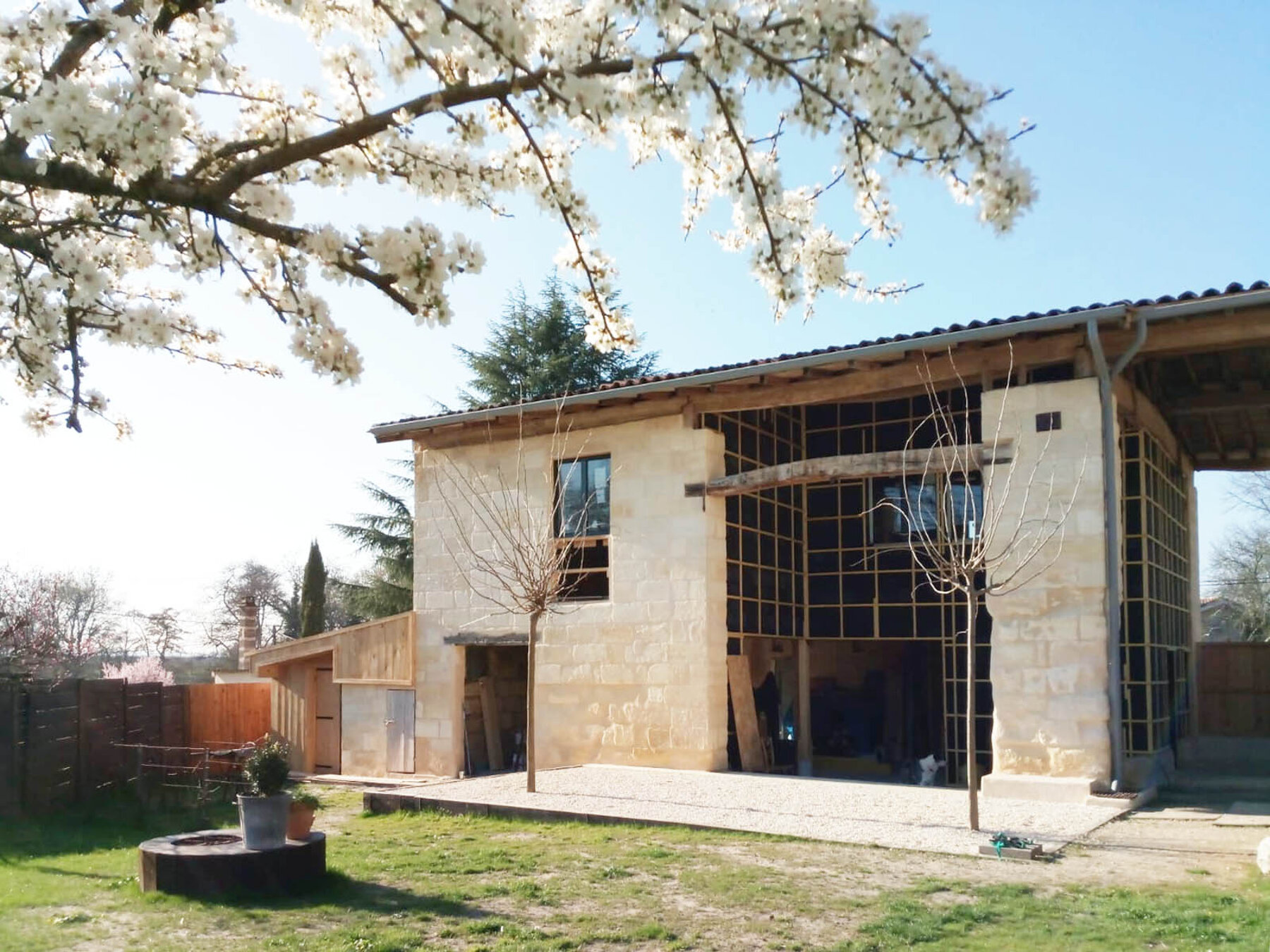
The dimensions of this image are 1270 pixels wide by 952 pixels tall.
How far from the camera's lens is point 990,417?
1326 cm

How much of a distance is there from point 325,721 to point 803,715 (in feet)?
26.8

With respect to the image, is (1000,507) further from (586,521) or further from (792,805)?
(586,521)

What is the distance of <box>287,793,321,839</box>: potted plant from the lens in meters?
8.88

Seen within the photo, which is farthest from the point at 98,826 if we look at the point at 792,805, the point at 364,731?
the point at 792,805

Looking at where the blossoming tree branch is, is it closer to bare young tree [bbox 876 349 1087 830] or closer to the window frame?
bare young tree [bbox 876 349 1087 830]

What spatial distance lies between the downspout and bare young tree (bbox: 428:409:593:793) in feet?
19.6

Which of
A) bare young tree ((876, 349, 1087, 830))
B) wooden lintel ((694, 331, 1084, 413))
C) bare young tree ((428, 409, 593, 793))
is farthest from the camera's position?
bare young tree ((428, 409, 593, 793))

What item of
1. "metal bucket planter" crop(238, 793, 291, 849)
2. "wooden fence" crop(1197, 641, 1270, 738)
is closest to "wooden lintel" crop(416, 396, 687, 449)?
"metal bucket planter" crop(238, 793, 291, 849)

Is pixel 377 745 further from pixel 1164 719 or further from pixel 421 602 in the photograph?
pixel 1164 719

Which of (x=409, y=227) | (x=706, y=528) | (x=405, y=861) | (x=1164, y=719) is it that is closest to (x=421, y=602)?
(x=706, y=528)

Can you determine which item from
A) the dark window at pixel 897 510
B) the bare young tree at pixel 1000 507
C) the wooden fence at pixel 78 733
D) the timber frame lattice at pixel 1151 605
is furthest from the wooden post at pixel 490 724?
the timber frame lattice at pixel 1151 605

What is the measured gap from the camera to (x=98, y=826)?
46.5ft

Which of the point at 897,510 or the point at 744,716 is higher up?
the point at 897,510

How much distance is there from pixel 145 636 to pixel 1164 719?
38352 millimetres
